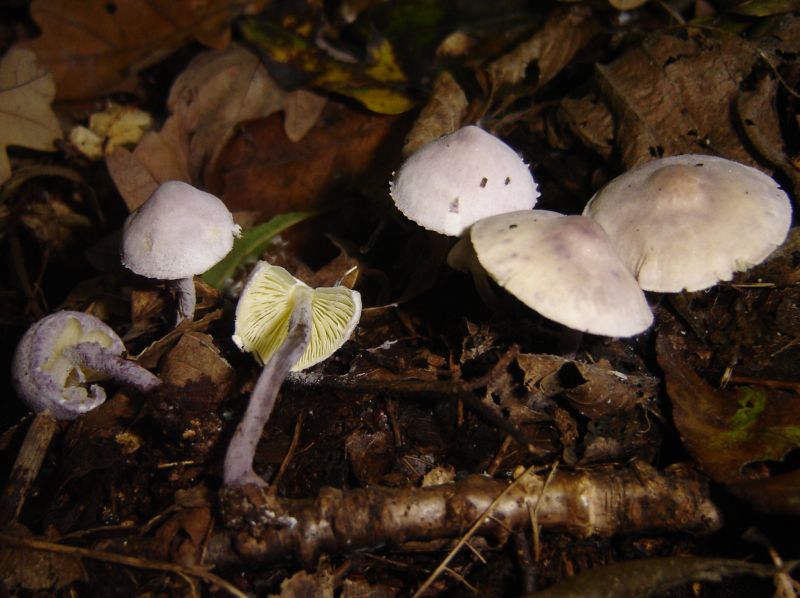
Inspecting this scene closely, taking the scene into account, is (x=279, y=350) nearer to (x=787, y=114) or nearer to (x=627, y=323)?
(x=627, y=323)

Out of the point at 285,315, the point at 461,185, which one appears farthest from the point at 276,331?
the point at 461,185

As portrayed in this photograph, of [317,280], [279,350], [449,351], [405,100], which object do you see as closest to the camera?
[279,350]

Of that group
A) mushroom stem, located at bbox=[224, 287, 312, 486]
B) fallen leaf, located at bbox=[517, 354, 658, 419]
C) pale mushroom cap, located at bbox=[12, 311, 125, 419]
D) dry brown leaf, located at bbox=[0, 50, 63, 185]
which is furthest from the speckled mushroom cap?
dry brown leaf, located at bbox=[0, 50, 63, 185]

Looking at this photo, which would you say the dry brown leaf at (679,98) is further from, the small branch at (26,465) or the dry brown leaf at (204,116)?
the small branch at (26,465)

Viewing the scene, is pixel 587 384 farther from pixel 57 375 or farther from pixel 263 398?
pixel 57 375

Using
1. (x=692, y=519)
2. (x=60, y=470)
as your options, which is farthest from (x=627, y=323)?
(x=60, y=470)
